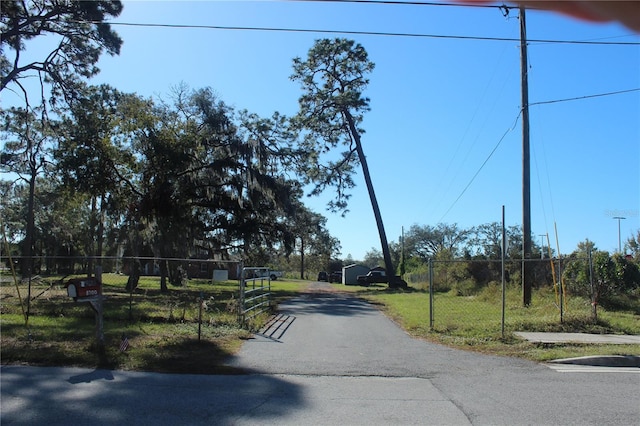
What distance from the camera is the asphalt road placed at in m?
5.50

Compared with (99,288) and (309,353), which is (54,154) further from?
(309,353)

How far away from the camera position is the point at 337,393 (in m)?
6.62

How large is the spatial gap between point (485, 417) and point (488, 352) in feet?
14.7

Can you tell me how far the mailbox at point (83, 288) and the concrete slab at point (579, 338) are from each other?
9.18 metres

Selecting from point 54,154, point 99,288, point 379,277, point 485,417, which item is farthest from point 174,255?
point 379,277

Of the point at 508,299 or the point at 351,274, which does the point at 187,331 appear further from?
the point at 351,274

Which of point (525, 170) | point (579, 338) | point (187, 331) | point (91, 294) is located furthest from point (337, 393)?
point (525, 170)

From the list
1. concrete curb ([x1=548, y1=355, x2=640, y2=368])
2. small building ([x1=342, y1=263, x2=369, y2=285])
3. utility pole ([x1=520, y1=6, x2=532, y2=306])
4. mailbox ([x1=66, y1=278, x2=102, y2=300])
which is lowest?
small building ([x1=342, y1=263, x2=369, y2=285])

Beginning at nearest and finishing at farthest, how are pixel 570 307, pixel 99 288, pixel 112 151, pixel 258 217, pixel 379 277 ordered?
1. pixel 99 288
2. pixel 570 307
3. pixel 112 151
4. pixel 258 217
5. pixel 379 277

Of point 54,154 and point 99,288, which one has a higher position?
point 54,154

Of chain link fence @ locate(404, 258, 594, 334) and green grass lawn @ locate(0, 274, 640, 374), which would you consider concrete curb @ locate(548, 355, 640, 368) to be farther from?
chain link fence @ locate(404, 258, 594, 334)

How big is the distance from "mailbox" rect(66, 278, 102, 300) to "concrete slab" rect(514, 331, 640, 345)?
9178mm

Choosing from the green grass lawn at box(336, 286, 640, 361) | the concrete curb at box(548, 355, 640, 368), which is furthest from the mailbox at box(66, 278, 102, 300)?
the concrete curb at box(548, 355, 640, 368)

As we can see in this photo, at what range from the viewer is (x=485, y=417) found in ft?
18.5
